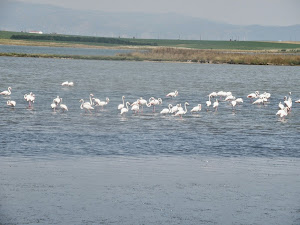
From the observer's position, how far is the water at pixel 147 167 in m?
A: 12.4

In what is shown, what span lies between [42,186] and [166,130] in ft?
34.9

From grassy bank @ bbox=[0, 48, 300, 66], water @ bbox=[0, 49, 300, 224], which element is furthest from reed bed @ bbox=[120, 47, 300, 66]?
water @ bbox=[0, 49, 300, 224]

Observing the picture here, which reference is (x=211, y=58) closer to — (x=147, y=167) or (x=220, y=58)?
(x=220, y=58)

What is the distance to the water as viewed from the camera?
12359mm

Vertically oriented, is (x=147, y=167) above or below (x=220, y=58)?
below

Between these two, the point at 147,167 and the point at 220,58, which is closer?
the point at 147,167

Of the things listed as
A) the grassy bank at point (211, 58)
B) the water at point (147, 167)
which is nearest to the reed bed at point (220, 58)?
the grassy bank at point (211, 58)

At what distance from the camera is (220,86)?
51156 millimetres

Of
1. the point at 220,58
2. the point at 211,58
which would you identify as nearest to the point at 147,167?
the point at 220,58

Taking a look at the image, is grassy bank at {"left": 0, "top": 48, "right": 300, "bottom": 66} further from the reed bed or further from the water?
the water

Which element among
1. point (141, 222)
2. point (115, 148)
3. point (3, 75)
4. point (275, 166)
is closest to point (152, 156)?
point (115, 148)

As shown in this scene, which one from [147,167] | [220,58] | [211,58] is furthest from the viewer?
[211,58]

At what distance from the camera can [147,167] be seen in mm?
16359

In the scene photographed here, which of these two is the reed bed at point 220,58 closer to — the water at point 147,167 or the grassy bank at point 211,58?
the grassy bank at point 211,58
